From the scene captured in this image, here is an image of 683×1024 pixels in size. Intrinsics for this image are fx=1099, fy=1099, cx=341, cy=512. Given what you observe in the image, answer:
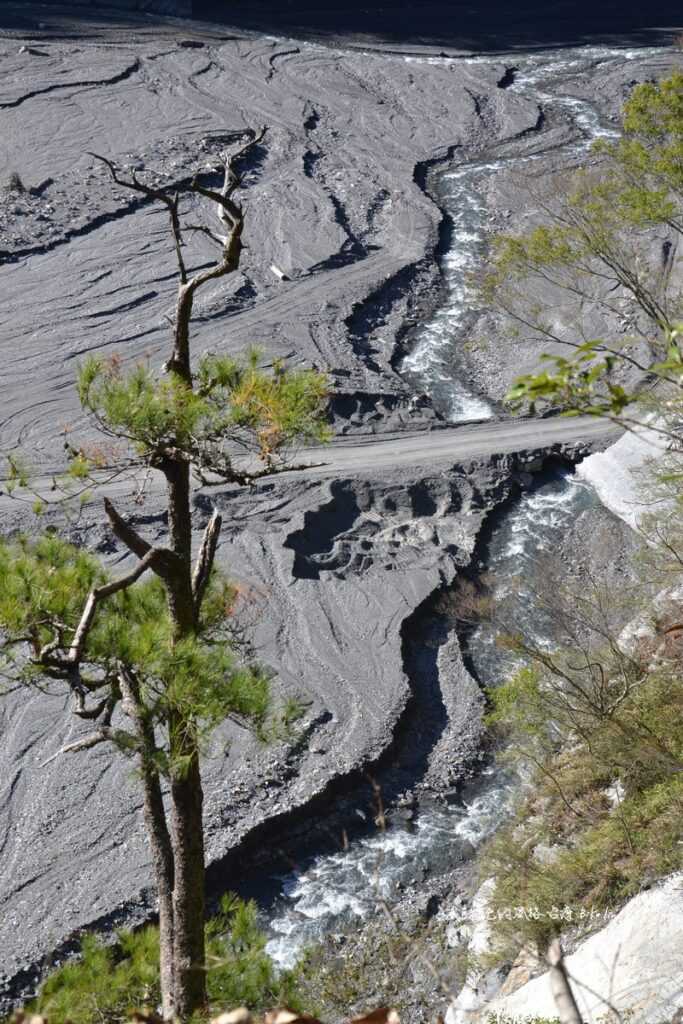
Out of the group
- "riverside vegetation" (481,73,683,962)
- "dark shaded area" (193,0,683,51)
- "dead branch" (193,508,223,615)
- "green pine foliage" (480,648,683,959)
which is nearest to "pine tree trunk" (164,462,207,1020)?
"dead branch" (193,508,223,615)

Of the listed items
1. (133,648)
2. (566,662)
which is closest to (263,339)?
(566,662)

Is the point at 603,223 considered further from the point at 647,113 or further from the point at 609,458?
the point at 609,458

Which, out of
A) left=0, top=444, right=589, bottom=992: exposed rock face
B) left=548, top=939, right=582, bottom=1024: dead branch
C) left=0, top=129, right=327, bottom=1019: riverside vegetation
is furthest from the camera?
left=0, top=444, right=589, bottom=992: exposed rock face

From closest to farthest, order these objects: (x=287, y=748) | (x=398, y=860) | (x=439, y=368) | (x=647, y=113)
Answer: (x=398, y=860), (x=287, y=748), (x=647, y=113), (x=439, y=368)

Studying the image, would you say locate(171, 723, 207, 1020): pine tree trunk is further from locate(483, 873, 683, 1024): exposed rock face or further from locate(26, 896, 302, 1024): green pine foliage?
locate(483, 873, 683, 1024): exposed rock face

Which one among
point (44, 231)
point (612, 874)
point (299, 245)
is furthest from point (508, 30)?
point (612, 874)

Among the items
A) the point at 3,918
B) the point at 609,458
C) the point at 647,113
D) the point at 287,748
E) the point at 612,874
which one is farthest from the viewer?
the point at 609,458

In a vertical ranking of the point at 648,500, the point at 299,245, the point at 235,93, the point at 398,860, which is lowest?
the point at 398,860
